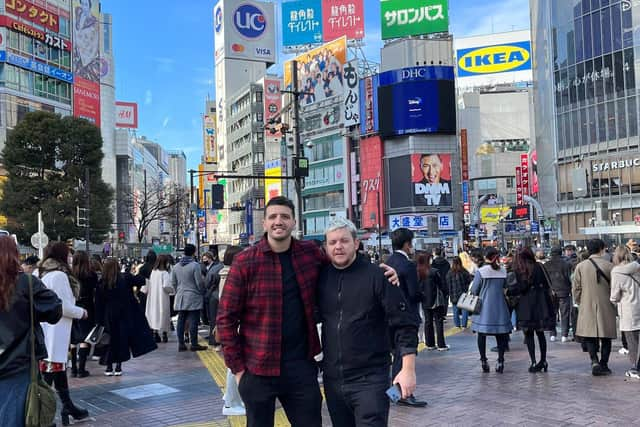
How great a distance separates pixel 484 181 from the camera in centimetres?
9675

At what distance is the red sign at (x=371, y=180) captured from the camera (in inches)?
2383

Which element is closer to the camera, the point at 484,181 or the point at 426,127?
the point at 426,127

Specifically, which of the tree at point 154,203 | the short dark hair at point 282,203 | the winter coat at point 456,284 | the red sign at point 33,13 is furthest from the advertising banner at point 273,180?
the short dark hair at point 282,203

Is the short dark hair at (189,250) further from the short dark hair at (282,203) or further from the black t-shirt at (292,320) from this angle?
the black t-shirt at (292,320)

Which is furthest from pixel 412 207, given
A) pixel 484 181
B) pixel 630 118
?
pixel 484 181

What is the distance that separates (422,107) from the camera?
193 ft

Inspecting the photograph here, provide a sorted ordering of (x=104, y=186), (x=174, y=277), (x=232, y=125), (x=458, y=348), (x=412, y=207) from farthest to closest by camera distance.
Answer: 1. (x=232, y=125)
2. (x=412, y=207)
3. (x=104, y=186)
4. (x=174, y=277)
5. (x=458, y=348)

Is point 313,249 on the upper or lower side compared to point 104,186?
lower

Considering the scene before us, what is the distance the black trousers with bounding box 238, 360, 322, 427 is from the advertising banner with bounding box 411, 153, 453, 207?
5553 cm

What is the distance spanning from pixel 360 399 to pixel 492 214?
81.9m

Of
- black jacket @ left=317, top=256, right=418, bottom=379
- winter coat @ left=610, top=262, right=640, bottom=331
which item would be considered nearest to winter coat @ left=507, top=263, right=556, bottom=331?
winter coat @ left=610, top=262, right=640, bottom=331

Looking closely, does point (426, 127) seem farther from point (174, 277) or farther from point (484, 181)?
point (174, 277)

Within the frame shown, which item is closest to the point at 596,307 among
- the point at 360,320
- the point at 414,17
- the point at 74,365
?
the point at 360,320

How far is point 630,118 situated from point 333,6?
38.9 meters
